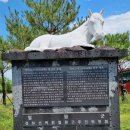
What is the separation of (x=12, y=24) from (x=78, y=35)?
13926 mm

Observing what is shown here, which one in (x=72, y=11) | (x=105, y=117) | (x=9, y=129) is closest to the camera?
(x=105, y=117)

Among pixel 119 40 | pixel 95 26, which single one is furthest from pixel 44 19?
pixel 95 26

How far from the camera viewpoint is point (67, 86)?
25.7ft

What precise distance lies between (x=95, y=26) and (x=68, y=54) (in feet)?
2.86

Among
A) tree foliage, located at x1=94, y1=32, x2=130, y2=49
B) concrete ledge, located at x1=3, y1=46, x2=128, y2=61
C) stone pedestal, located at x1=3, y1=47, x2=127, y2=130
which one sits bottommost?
stone pedestal, located at x1=3, y1=47, x2=127, y2=130

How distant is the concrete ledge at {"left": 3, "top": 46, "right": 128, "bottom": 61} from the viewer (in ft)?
25.3

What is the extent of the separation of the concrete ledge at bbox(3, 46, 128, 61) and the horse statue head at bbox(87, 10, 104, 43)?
1.57ft

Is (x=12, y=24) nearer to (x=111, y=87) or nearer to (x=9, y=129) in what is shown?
(x=9, y=129)

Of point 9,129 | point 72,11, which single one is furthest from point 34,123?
point 72,11

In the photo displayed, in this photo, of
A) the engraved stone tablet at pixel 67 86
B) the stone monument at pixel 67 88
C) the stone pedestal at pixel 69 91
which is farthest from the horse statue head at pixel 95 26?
the engraved stone tablet at pixel 67 86

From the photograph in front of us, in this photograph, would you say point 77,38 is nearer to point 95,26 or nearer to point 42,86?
point 95,26

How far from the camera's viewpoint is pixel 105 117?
7.79m

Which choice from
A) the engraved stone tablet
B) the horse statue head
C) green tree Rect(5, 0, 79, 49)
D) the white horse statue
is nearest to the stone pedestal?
the engraved stone tablet

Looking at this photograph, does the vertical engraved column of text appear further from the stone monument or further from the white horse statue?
the white horse statue
